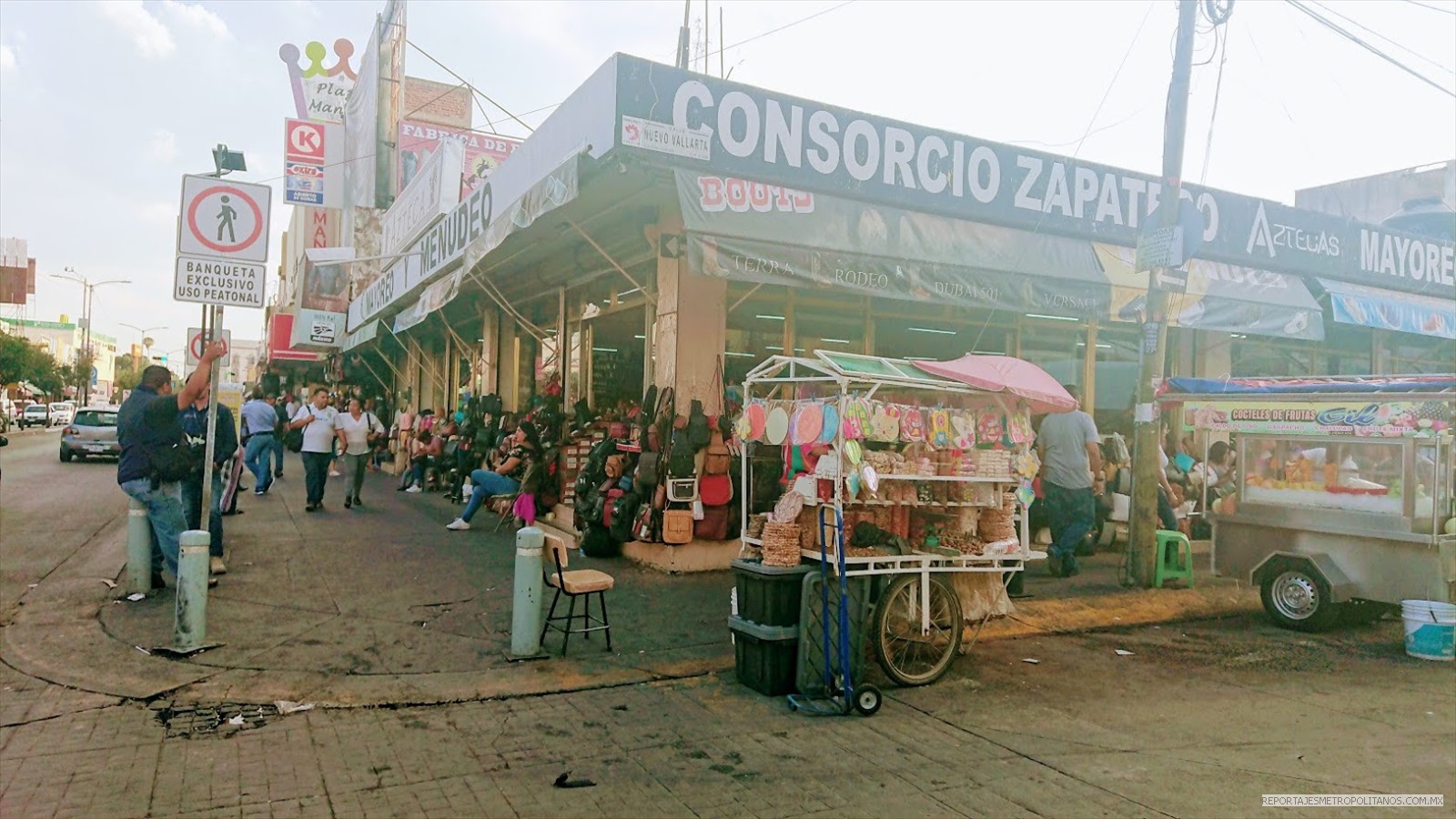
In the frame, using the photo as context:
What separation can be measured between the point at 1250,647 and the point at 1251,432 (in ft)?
7.03

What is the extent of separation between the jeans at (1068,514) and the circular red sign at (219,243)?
811 cm

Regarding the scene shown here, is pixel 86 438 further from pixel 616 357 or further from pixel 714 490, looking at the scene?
pixel 714 490

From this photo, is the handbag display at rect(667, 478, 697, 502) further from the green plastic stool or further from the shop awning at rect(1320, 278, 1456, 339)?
the shop awning at rect(1320, 278, 1456, 339)

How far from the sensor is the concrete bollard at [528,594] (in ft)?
20.3

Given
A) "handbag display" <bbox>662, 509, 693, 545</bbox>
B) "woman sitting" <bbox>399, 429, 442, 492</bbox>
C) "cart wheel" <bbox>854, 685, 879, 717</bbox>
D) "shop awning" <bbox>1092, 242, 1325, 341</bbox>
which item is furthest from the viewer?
"woman sitting" <bbox>399, 429, 442, 492</bbox>

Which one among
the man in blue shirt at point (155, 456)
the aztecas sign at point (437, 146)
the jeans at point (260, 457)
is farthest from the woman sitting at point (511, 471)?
the aztecas sign at point (437, 146)

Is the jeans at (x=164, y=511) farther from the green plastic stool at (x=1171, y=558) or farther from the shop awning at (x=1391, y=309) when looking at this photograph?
the shop awning at (x=1391, y=309)

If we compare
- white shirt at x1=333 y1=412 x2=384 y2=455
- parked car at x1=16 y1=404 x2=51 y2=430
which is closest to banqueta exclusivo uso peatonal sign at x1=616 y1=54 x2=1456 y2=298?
white shirt at x1=333 y1=412 x2=384 y2=455

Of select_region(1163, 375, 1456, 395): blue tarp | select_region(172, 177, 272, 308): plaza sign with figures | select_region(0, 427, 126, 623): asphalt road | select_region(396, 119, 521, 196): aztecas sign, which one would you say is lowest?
select_region(0, 427, 126, 623): asphalt road

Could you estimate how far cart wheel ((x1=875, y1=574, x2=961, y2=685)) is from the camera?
596cm

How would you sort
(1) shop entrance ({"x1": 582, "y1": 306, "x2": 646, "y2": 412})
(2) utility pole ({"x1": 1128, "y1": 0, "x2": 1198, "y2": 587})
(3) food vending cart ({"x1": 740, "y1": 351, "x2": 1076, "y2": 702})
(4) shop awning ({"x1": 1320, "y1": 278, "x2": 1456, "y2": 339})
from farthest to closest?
(4) shop awning ({"x1": 1320, "y1": 278, "x2": 1456, "y2": 339}), (1) shop entrance ({"x1": 582, "y1": 306, "x2": 646, "y2": 412}), (2) utility pole ({"x1": 1128, "y1": 0, "x2": 1198, "y2": 587}), (3) food vending cart ({"x1": 740, "y1": 351, "x2": 1076, "y2": 702})

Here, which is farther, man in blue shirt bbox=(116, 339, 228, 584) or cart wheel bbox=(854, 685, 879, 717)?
man in blue shirt bbox=(116, 339, 228, 584)

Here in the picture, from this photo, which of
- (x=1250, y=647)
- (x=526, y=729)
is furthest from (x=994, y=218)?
(x=526, y=729)

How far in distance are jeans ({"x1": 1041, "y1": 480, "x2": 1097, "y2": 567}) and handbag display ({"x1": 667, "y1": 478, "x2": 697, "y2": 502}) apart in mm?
3966
